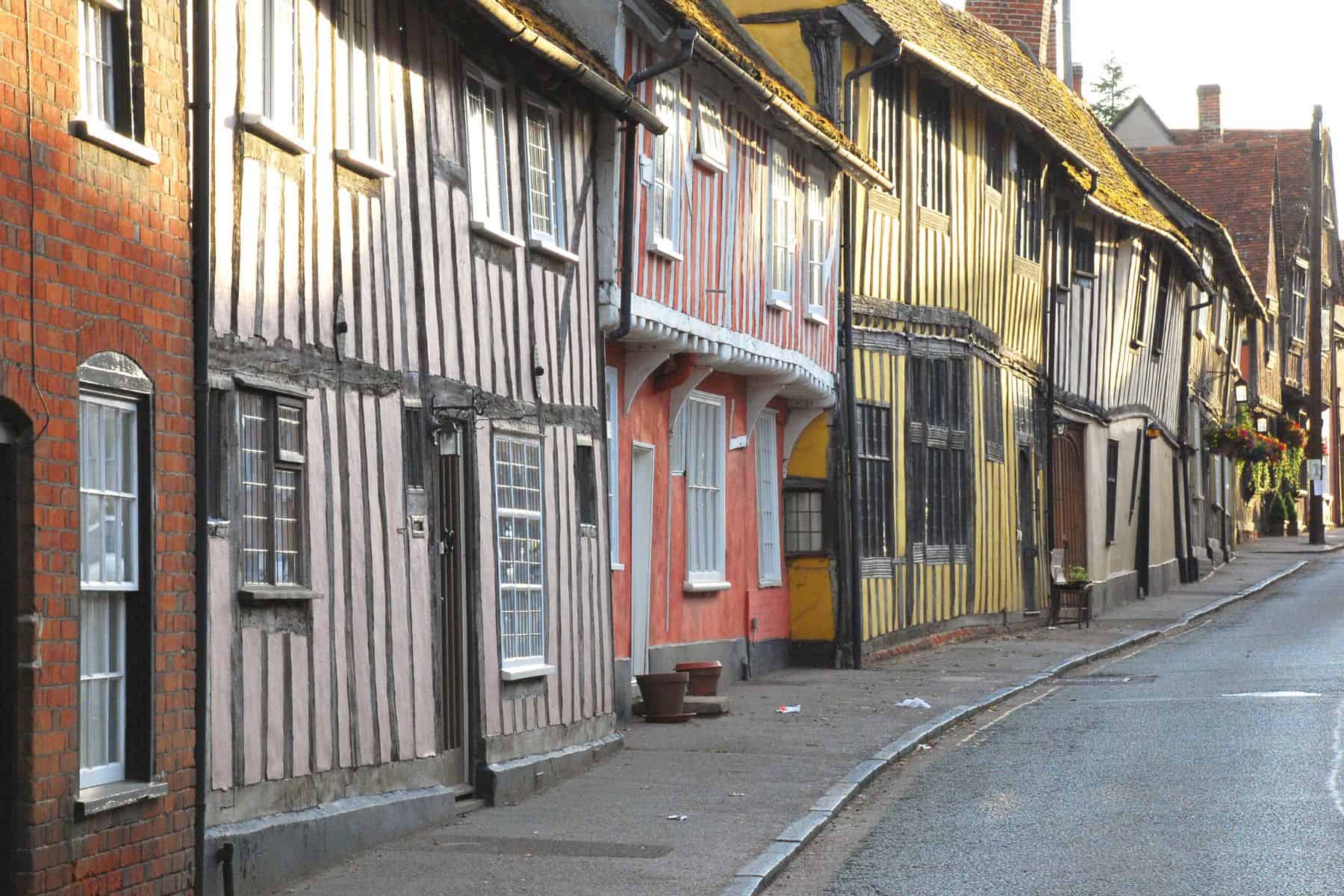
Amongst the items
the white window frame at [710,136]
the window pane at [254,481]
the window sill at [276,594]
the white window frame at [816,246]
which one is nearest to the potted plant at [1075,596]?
the white window frame at [816,246]

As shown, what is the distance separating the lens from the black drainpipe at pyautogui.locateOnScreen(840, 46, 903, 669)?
22.1 m

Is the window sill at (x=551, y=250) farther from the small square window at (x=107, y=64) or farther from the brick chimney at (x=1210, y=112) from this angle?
the brick chimney at (x=1210, y=112)

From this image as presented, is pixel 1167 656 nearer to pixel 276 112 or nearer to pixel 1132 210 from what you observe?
pixel 1132 210

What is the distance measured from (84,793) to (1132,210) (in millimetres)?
26423

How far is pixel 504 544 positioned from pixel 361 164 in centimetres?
325

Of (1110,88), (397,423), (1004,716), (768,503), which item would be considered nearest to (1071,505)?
(768,503)

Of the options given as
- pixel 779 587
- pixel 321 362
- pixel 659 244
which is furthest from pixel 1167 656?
pixel 321 362

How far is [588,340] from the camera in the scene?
49.3ft

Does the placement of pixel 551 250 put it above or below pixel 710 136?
below

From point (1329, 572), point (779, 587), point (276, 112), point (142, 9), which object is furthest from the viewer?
point (1329, 572)

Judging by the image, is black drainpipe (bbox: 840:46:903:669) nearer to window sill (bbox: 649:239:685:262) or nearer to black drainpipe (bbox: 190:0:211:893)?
window sill (bbox: 649:239:685:262)

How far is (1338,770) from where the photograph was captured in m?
12.6

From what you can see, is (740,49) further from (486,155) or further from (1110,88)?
(1110,88)

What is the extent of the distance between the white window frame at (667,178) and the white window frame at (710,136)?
0.47 m
